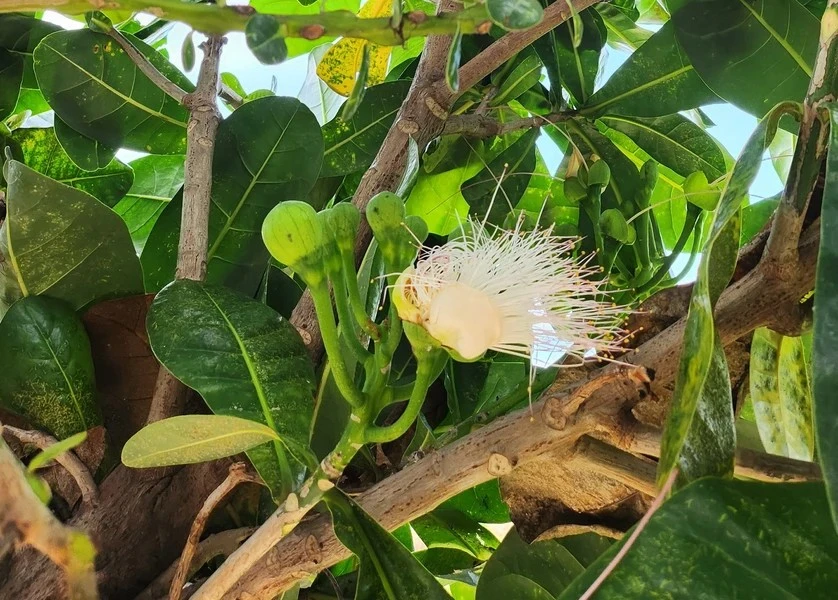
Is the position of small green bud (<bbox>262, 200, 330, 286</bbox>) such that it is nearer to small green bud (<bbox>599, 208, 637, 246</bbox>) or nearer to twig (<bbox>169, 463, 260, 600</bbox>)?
twig (<bbox>169, 463, 260, 600</bbox>)

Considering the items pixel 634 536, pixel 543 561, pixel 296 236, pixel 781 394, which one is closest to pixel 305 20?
pixel 296 236

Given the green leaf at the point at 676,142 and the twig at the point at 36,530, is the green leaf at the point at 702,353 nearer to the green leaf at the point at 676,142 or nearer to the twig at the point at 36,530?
the twig at the point at 36,530

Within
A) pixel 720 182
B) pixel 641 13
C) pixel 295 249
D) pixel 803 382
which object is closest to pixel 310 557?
pixel 295 249

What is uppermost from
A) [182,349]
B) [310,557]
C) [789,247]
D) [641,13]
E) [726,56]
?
[641,13]

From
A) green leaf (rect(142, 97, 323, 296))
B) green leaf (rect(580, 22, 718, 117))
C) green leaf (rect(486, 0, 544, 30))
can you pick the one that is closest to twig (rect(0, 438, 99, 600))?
green leaf (rect(486, 0, 544, 30))

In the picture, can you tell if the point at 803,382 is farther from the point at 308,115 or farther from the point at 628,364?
the point at 308,115

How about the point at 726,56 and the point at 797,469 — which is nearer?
the point at 797,469

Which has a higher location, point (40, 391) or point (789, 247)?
point (789, 247)
